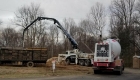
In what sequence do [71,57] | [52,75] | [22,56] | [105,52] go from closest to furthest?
[52,75] → [105,52] → [22,56] → [71,57]

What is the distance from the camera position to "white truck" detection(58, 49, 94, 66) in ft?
133

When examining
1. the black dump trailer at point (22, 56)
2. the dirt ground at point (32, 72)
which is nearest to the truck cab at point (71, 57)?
the black dump trailer at point (22, 56)

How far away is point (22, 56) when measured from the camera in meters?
33.7

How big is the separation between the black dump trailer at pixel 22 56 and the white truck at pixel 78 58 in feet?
28.8

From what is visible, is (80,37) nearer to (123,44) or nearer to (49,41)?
(49,41)

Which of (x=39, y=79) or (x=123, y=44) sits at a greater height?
(x=123, y=44)

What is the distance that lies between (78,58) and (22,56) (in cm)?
1172

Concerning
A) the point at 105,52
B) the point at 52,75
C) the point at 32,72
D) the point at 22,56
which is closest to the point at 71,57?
the point at 22,56

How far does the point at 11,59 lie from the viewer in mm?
33094

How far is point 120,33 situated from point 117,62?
26.9 m

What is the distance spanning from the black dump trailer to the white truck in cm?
879

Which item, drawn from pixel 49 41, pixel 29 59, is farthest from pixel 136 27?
pixel 49 41

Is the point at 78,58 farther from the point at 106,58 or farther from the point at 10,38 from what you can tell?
the point at 10,38

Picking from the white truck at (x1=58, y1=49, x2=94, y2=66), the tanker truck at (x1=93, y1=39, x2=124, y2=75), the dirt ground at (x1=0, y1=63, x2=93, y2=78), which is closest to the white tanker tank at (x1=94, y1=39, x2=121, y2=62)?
the tanker truck at (x1=93, y1=39, x2=124, y2=75)
